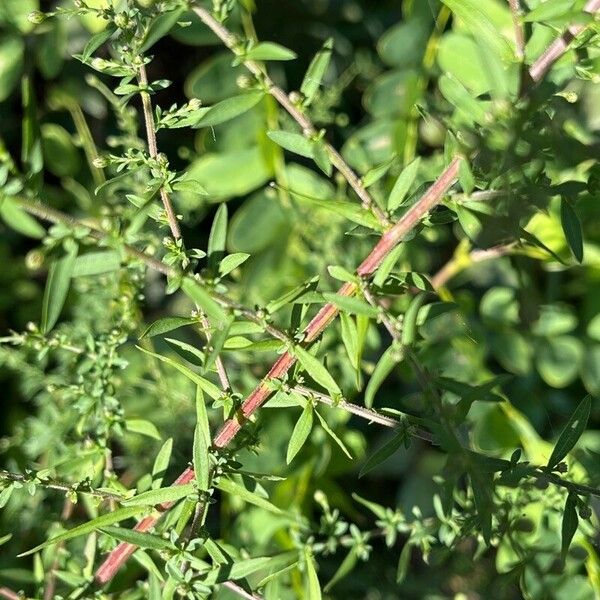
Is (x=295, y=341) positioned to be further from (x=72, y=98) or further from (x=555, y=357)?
(x=72, y=98)

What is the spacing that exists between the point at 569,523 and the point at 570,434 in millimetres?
72

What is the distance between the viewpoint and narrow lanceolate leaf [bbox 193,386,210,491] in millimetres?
660

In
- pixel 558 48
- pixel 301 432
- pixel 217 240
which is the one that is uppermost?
pixel 558 48

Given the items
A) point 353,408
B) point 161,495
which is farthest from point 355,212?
Result: point 161,495

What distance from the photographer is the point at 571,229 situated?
698 millimetres

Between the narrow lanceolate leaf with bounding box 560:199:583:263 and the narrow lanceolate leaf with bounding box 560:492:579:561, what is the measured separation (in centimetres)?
19

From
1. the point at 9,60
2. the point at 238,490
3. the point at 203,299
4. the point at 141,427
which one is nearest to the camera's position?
the point at 203,299

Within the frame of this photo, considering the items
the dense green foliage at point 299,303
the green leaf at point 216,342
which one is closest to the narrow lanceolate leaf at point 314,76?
the dense green foliage at point 299,303

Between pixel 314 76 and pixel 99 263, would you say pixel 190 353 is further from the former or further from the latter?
pixel 314 76

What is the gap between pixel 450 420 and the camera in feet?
2.22

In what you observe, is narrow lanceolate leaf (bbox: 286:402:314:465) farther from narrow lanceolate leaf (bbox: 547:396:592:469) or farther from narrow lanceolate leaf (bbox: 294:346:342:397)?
narrow lanceolate leaf (bbox: 547:396:592:469)

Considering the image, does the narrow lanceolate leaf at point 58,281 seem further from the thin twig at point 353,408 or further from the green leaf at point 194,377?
the thin twig at point 353,408

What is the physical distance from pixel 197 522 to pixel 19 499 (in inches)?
14.2

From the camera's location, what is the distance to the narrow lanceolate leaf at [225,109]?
0.67 m
